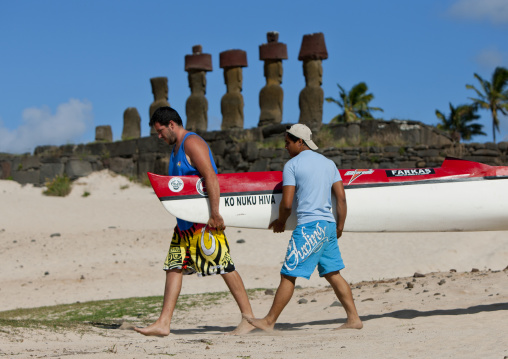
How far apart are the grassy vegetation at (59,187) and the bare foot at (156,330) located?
1483 centimetres

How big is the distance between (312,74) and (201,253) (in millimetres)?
14525

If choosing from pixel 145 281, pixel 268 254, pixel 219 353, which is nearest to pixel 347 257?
pixel 268 254

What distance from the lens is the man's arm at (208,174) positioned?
523 centimetres

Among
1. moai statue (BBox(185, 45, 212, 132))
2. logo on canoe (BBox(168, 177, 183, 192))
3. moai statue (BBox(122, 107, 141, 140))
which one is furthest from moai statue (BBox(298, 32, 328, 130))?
logo on canoe (BBox(168, 177, 183, 192))

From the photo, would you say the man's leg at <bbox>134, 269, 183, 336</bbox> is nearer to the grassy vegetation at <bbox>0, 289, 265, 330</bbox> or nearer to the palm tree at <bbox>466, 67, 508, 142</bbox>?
the grassy vegetation at <bbox>0, 289, 265, 330</bbox>

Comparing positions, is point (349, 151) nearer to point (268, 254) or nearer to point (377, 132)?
point (377, 132)

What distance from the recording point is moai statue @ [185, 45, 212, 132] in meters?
20.9

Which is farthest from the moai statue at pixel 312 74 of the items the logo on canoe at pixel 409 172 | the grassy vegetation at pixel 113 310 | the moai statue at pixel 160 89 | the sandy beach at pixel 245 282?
the logo on canoe at pixel 409 172

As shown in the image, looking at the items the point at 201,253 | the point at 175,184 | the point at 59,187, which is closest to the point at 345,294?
the point at 201,253

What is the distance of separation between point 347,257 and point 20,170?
1183 centimetres

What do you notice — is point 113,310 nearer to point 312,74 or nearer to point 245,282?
point 245,282

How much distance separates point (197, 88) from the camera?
21562 mm

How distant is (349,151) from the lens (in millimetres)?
16953

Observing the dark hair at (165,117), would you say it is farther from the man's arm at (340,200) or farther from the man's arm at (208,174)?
the man's arm at (340,200)
